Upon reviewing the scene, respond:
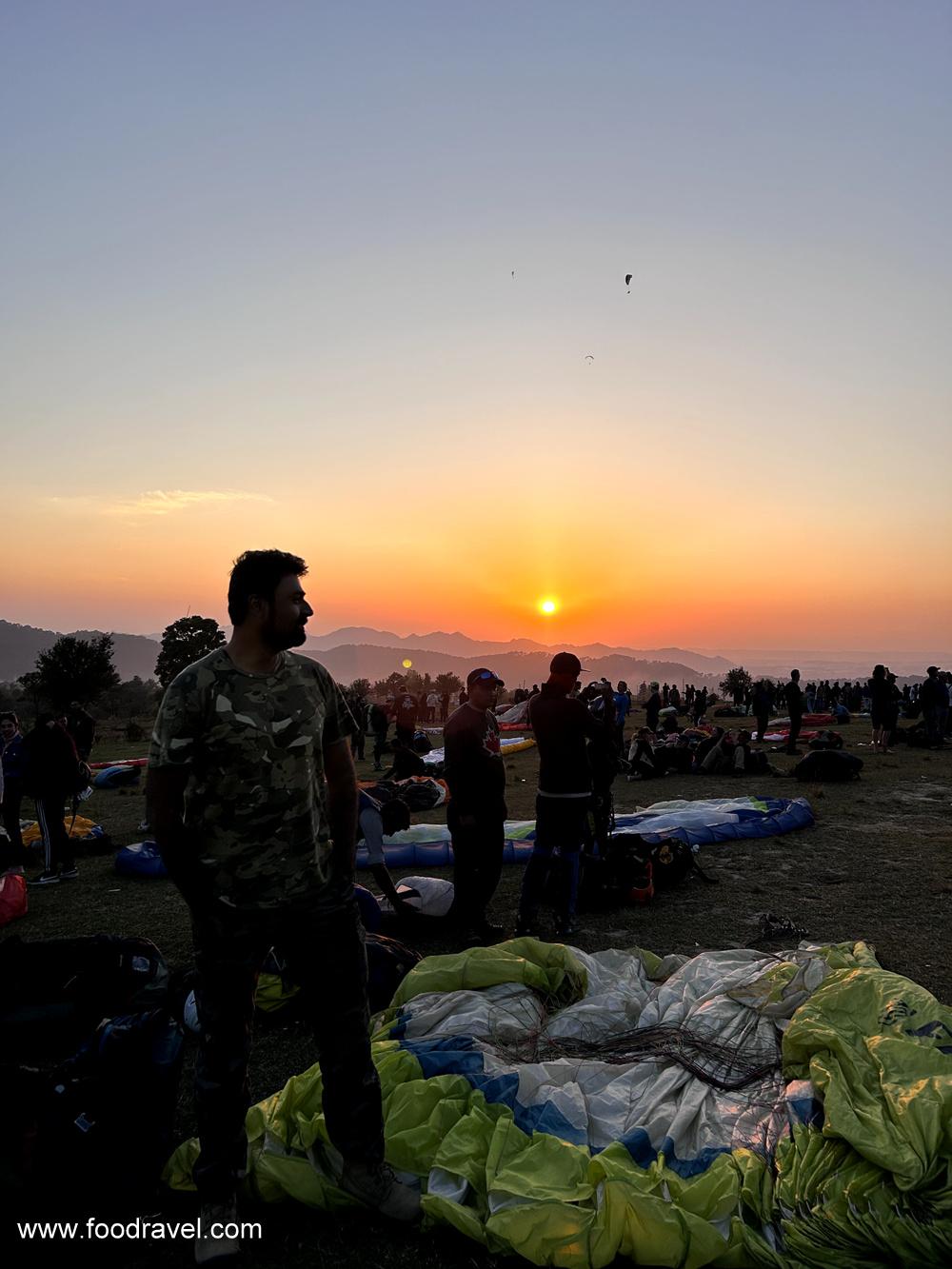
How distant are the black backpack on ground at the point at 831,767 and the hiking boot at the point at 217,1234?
13.6m

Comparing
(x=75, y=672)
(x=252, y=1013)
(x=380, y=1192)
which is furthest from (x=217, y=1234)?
(x=75, y=672)

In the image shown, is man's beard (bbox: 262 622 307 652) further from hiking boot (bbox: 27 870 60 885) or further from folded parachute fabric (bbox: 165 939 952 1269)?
hiking boot (bbox: 27 870 60 885)

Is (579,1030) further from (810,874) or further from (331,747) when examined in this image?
(810,874)

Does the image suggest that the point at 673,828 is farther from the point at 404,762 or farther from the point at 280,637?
the point at 280,637

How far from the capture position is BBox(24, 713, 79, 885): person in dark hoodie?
29.0ft

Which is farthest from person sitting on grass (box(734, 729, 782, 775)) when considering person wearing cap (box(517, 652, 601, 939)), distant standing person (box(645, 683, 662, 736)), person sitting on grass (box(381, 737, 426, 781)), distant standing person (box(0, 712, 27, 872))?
distant standing person (box(0, 712, 27, 872))

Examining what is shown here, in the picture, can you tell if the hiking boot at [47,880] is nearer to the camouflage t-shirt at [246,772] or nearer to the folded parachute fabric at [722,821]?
the folded parachute fabric at [722,821]

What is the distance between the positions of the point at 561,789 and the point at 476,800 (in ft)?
2.32

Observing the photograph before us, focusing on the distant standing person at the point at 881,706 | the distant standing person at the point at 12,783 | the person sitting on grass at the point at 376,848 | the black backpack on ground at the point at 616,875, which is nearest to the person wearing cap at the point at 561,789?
the black backpack on ground at the point at 616,875

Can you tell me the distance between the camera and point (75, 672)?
4478 cm

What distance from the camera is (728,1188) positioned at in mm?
3008

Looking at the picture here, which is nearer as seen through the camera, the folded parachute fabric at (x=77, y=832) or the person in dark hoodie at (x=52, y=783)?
the person in dark hoodie at (x=52, y=783)

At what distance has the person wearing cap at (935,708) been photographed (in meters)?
19.2

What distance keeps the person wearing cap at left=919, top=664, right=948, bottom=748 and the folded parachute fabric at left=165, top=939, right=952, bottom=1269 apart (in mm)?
17071
